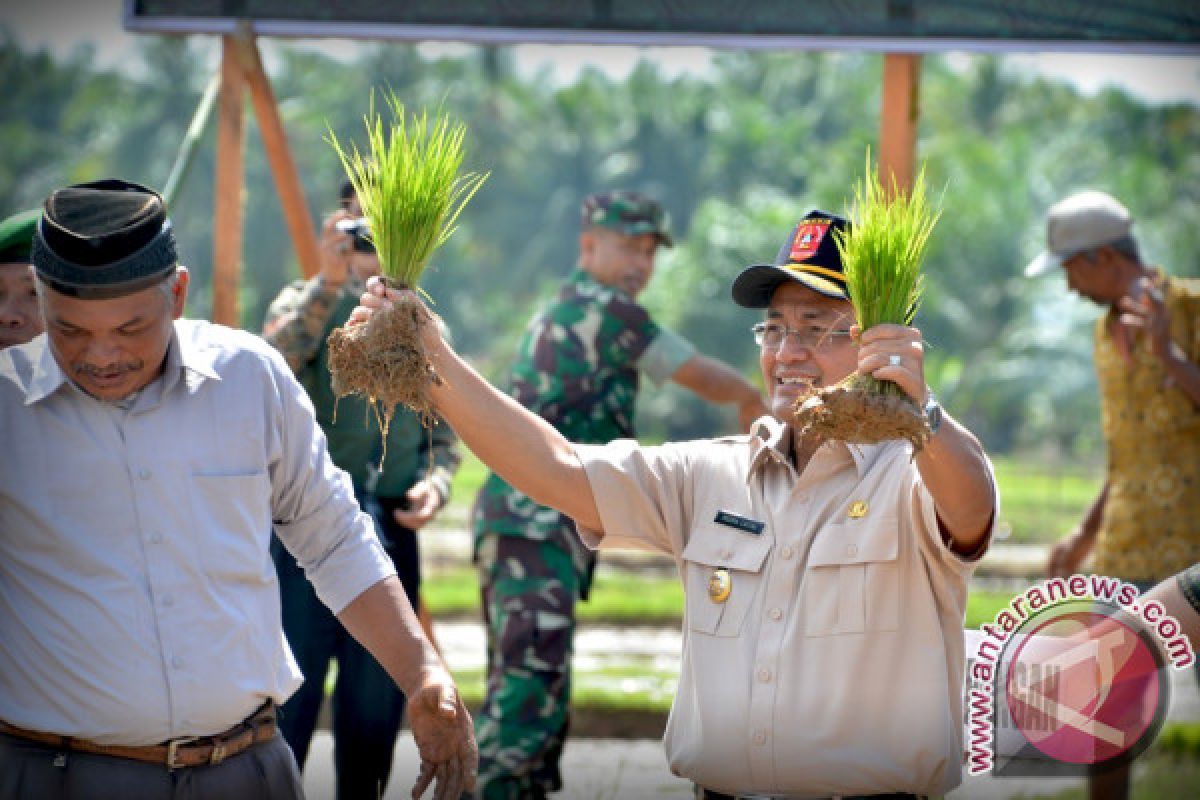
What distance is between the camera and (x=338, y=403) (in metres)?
5.20

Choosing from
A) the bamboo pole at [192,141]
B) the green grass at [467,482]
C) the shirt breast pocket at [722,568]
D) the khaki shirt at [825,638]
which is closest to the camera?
the khaki shirt at [825,638]

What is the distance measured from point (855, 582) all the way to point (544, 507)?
96.4 inches

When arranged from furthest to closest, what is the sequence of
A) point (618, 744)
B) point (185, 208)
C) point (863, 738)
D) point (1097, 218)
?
point (185, 208) < point (618, 744) < point (1097, 218) < point (863, 738)

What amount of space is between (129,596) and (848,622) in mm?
1383

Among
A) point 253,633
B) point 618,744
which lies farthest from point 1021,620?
point 618,744

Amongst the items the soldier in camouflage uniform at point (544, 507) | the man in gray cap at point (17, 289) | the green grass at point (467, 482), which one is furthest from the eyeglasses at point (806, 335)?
the green grass at point (467, 482)

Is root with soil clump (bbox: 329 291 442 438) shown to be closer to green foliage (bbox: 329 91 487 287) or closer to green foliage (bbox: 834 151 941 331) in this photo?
green foliage (bbox: 329 91 487 287)

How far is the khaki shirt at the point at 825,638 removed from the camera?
10.9 feet

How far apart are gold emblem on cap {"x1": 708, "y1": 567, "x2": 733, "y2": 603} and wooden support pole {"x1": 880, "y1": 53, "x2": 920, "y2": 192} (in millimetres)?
1862

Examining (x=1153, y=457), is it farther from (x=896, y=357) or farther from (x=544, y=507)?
(x=896, y=357)

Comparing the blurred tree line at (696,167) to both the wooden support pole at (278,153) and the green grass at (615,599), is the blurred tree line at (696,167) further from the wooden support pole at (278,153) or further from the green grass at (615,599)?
the wooden support pole at (278,153)

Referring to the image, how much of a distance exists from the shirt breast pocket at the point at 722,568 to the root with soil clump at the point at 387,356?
0.72m

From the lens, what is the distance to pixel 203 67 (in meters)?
54.2

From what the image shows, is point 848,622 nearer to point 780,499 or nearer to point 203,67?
point 780,499
